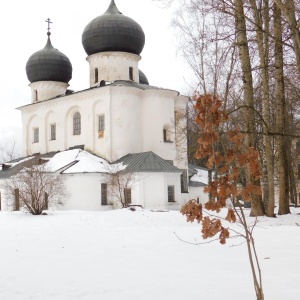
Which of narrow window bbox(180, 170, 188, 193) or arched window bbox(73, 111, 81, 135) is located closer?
narrow window bbox(180, 170, 188, 193)

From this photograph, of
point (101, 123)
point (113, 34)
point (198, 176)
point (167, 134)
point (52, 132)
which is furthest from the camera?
point (198, 176)

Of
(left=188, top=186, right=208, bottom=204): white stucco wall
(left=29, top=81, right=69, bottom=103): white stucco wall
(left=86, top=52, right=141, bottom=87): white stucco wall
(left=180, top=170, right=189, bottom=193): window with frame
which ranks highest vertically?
(left=86, top=52, right=141, bottom=87): white stucco wall

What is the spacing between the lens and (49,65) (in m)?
31.7

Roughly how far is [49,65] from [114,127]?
8018 mm

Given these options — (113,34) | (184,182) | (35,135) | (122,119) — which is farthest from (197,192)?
(35,135)

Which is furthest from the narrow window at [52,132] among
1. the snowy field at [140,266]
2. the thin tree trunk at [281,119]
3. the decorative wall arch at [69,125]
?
the thin tree trunk at [281,119]

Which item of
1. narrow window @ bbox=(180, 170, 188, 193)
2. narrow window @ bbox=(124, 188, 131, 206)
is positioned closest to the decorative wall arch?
narrow window @ bbox=(124, 188, 131, 206)

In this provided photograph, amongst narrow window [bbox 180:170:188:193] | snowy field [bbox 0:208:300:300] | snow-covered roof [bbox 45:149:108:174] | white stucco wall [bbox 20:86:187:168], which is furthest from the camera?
narrow window [bbox 180:170:188:193]

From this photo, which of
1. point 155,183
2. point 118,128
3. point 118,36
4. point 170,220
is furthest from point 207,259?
point 118,36

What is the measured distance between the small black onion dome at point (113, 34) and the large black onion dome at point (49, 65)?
3305 mm

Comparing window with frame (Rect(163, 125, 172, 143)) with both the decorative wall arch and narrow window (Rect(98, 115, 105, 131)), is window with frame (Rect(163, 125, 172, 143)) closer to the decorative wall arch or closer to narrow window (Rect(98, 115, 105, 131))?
narrow window (Rect(98, 115, 105, 131))

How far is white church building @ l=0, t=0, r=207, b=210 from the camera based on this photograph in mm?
25062

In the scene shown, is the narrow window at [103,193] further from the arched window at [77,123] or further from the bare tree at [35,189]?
the arched window at [77,123]

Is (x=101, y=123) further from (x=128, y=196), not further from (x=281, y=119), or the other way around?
(x=281, y=119)
